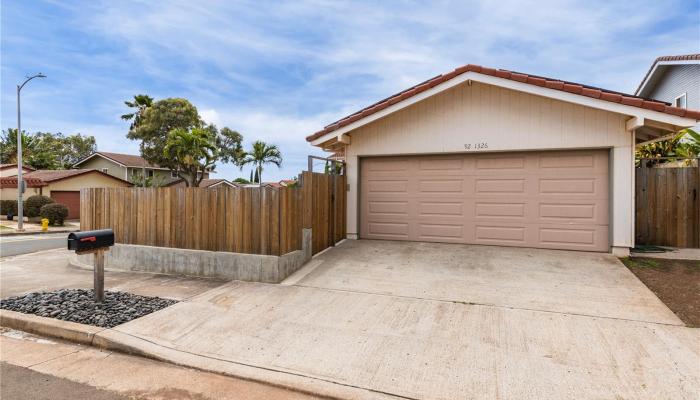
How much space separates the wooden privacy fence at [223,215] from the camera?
20.7 feet

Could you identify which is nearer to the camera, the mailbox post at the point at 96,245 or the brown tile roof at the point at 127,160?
the mailbox post at the point at 96,245

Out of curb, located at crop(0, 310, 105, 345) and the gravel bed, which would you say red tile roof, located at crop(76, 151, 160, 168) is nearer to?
the gravel bed

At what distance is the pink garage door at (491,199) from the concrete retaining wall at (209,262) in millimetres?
2554

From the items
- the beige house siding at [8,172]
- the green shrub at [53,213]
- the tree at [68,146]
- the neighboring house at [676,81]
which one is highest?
the tree at [68,146]

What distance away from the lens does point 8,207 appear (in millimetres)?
24109

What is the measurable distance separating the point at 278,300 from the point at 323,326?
3.84 feet

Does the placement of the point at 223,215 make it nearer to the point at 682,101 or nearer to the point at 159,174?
the point at 682,101

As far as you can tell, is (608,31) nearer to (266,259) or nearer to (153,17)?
(266,259)

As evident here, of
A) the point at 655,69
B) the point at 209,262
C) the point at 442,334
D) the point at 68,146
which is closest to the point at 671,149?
the point at 655,69

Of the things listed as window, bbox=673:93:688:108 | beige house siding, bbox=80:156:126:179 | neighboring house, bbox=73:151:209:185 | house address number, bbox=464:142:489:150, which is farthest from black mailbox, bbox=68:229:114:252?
beige house siding, bbox=80:156:126:179

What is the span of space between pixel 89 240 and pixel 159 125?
31.3 meters

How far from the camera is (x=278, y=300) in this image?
5277 millimetres

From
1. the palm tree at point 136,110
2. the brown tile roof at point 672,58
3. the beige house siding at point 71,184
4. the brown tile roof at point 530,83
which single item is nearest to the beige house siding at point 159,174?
the palm tree at point 136,110

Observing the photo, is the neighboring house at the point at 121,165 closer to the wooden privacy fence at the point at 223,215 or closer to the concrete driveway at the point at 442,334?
the wooden privacy fence at the point at 223,215
